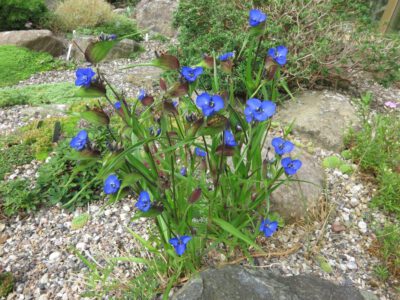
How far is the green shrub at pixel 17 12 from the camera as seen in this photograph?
6.16 m

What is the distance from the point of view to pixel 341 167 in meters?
2.63

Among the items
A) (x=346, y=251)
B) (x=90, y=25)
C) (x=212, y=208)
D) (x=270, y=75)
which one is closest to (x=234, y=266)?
(x=212, y=208)

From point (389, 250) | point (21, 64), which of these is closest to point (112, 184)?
point (389, 250)

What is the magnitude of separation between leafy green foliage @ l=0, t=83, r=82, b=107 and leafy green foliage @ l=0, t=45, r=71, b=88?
933 mm

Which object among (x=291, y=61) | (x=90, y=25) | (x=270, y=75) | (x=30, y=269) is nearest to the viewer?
(x=270, y=75)

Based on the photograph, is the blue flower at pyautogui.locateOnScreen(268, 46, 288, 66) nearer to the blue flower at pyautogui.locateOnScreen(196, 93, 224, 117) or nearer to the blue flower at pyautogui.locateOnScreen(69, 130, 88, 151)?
the blue flower at pyautogui.locateOnScreen(196, 93, 224, 117)

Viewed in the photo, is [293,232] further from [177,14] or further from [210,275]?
[177,14]

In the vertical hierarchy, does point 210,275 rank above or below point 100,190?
above

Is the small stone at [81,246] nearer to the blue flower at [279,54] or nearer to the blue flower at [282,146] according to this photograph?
the blue flower at [282,146]

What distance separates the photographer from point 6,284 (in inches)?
73.6

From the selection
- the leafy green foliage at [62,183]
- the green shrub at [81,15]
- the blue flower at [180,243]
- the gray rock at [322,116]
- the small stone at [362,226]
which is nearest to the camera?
the blue flower at [180,243]

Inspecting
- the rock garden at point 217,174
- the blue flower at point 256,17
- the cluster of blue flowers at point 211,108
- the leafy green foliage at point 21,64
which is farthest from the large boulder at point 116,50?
the blue flower at point 256,17

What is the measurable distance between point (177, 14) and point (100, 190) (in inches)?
106

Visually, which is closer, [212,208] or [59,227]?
[212,208]
